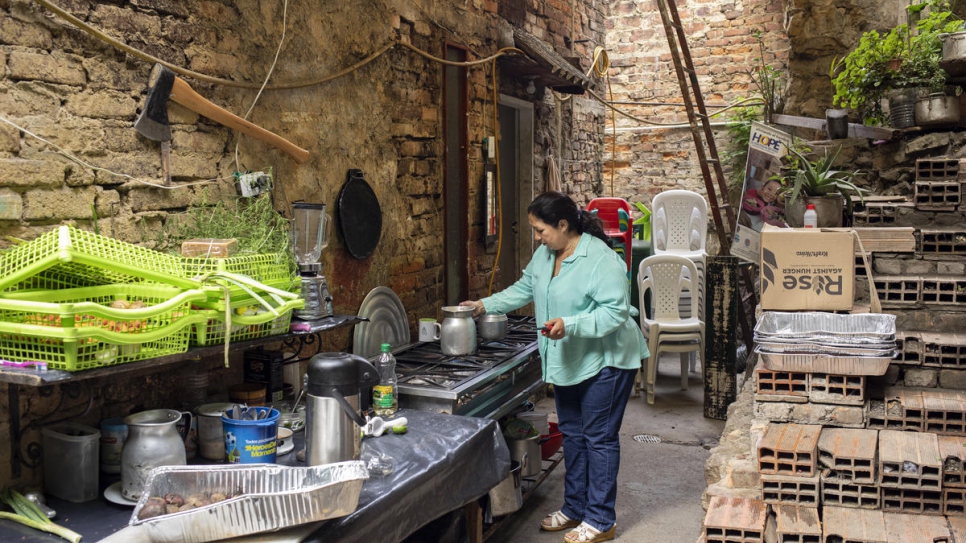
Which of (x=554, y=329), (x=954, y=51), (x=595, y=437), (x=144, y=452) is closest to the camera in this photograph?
(x=144, y=452)

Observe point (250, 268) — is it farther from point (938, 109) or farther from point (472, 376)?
point (938, 109)

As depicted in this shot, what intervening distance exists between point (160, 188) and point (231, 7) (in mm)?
875

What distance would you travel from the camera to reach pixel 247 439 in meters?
2.55

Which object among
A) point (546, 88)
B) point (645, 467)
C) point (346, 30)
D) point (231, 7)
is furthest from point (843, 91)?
point (231, 7)

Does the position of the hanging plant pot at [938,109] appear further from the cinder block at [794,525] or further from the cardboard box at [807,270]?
the cinder block at [794,525]

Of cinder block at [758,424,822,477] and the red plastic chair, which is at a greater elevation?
the red plastic chair

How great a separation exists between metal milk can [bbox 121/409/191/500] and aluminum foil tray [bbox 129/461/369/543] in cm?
19

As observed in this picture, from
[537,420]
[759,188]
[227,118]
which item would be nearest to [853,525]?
[537,420]

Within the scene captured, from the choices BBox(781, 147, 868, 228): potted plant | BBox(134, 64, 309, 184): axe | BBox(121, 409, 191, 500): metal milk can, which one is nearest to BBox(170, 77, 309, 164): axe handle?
BBox(134, 64, 309, 184): axe

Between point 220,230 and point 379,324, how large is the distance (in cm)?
142

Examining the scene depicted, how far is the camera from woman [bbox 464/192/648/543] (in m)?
3.91

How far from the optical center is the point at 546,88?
24.6 ft

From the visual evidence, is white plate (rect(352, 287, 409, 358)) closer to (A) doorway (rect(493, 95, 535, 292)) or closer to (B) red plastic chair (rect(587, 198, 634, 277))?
(A) doorway (rect(493, 95, 535, 292))

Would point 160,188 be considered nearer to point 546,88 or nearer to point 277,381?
point 277,381
